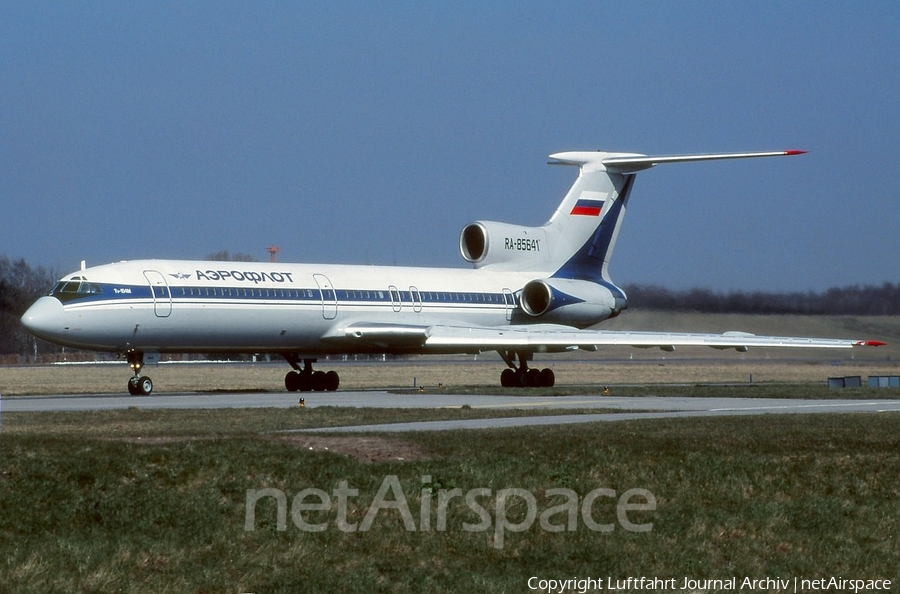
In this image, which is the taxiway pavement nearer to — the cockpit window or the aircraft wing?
the cockpit window

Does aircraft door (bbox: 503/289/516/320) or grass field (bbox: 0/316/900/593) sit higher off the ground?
aircraft door (bbox: 503/289/516/320)

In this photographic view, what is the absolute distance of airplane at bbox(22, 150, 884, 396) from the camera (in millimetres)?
37469

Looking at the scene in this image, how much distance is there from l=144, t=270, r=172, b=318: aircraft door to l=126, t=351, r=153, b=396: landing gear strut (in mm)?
1717

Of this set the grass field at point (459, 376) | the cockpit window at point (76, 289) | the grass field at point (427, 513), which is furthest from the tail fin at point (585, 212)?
the grass field at point (427, 513)

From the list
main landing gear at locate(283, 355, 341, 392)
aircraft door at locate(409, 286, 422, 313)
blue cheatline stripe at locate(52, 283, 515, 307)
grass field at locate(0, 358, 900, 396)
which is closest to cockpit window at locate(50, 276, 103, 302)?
blue cheatline stripe at locate(52, 283, 515, 307)

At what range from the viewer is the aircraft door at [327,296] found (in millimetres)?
42438

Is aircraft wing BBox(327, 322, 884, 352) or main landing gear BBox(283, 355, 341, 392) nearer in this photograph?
aircraft wing BBox(327, 322, 884, 352)

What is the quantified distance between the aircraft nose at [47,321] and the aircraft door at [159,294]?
2.61 m

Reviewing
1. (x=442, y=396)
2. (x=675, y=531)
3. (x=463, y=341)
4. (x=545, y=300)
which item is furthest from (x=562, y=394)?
Result: (x=675, y=531)

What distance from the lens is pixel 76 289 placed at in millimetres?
36938

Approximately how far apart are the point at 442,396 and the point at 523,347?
727 cm

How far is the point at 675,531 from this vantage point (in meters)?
14.9

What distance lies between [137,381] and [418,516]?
2467cm

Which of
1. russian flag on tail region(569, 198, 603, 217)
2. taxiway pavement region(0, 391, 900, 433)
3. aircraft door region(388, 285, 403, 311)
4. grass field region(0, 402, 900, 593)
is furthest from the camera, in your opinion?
russian flag on tail region(569, 198, 603, 217)
